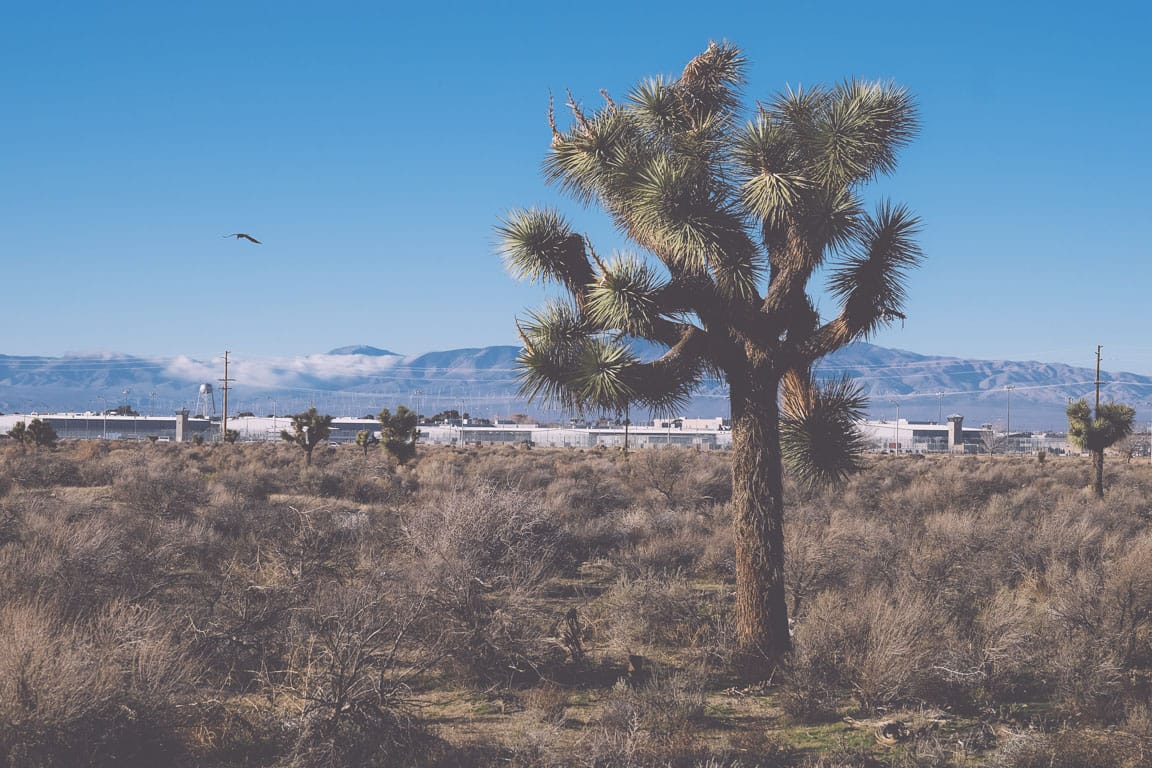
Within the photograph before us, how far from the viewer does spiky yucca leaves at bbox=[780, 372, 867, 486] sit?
10141mm

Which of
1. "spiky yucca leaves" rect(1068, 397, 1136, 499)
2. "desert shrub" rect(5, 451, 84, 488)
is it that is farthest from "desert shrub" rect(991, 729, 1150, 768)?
"desert shrub" rect(5, 451, 84, 488)

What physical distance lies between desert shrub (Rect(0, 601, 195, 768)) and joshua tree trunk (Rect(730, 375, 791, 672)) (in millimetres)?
5030

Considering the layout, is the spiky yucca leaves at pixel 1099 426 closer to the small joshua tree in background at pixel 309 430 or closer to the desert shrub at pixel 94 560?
the desert shrub at pixel 94 560

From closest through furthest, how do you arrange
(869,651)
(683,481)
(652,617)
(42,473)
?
1. (869,651)
2. (652,617)
3. (683,481)
4. (42,473)

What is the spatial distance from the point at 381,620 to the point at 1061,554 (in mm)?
9859

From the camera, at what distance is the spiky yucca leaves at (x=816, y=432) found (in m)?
10.1

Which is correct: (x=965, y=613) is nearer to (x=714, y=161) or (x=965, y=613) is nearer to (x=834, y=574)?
(x=834, y=574)

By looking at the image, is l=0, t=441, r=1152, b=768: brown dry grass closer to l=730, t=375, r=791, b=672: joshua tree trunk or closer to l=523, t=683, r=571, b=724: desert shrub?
l=523, t=683, r=571, b=724: desert shrub

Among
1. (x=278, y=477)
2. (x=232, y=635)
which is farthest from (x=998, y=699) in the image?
(x=278, y=477)

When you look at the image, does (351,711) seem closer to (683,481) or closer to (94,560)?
(94,560)

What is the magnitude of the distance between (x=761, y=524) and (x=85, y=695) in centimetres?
583

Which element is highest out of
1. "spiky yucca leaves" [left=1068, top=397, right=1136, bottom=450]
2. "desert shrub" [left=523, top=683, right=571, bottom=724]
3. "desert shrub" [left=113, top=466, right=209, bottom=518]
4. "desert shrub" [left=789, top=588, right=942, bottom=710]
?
"spiky yucca leaves" [left=1068, top=397, right=1136, bottom=450]

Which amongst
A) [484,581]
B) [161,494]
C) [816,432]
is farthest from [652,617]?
[161,494]

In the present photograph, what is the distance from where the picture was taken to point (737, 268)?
9227 mm
